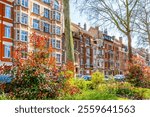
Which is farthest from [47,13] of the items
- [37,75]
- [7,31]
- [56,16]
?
[37,75]

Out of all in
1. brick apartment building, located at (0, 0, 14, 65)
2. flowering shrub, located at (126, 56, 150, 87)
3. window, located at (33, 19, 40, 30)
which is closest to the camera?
flowering shrub, located at (126, 56, 150, 87)

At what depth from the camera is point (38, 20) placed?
4875 centimetres

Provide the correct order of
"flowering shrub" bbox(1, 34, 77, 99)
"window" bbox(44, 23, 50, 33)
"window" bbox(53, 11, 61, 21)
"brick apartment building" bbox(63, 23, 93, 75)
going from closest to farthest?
"flowering shrub" bbox(1, 34, 77, 99) → "window" bbox(44, 23, 50, 33) → "window" bbox(53, 11, 61, 21) → "brick apartment building" bbox(63, 23, 93, 75)

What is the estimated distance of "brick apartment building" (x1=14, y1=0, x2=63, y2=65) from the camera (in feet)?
142

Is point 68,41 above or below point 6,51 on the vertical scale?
below

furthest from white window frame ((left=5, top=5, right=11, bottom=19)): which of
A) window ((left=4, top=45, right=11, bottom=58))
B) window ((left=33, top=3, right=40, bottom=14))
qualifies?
window ((left=33, top=3, right=40, bottom=14))

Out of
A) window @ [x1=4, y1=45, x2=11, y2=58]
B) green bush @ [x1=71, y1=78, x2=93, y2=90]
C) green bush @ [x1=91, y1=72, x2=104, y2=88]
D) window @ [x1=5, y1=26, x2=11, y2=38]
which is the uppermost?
window @ [x1=5, y1=26, x2=11, y2=38]

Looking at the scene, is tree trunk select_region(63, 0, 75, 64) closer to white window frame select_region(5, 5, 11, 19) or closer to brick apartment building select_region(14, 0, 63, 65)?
brick apartment building select_region(14, 0, 63, 65)

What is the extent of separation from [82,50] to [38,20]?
19790 millimetres

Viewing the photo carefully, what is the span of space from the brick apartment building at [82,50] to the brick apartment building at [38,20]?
930cm

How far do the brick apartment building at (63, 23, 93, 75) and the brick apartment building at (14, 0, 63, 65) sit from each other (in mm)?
9296

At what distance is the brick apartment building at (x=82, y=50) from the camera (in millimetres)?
63188

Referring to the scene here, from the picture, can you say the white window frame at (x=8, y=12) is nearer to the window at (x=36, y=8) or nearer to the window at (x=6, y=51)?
the window at (x=6, y=51)

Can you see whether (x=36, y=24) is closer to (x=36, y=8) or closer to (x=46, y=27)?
(x=36, y=8)
